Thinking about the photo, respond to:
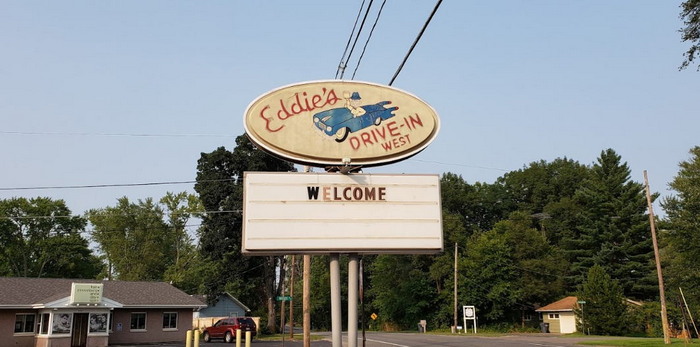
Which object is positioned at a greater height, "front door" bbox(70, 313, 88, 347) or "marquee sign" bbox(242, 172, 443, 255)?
"marquee sign" bbox(242, 172, 443, 255)

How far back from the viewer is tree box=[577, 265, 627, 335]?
151 ft

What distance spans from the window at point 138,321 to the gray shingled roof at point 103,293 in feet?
3.41

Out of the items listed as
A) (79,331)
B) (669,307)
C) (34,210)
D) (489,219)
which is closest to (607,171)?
(669,307)

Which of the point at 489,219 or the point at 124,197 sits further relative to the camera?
the point at 489,219

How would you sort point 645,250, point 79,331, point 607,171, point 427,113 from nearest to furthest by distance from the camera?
point 427,113 → point 79,331 → point 645,250 → point 607,171

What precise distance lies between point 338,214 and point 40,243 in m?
71.2

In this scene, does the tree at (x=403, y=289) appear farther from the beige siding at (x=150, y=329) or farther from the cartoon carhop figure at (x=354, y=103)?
the cartoon carhop figure at (x=354, y=103)

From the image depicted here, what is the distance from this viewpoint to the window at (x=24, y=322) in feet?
113

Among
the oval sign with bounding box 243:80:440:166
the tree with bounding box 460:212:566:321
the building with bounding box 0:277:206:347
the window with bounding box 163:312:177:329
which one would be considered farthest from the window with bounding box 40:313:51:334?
the tree with bounding box 460:212:566:321

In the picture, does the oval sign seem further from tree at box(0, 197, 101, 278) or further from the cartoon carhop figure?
tree at box(0, 197, 101, 278)

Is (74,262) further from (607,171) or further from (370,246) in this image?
(370,246)

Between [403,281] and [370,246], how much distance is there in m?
63.1

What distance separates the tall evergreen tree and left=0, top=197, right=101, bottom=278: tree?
197ft

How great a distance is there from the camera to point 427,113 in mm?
10891
